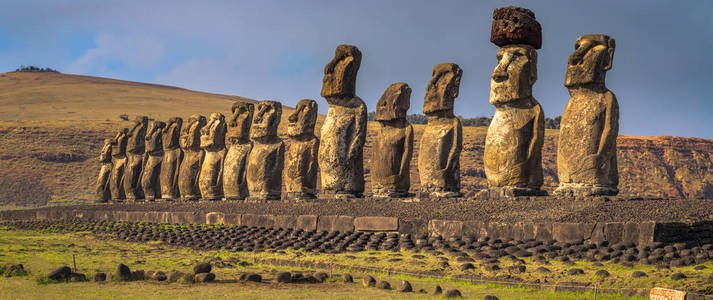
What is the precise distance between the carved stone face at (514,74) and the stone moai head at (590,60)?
82cm

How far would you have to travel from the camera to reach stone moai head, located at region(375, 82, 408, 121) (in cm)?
1805

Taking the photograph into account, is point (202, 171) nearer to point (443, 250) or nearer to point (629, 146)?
point (443, 250)

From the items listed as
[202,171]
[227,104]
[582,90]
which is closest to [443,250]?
[582,90]

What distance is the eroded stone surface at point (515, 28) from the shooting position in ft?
50.4

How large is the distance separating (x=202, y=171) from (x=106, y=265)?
12933 mm

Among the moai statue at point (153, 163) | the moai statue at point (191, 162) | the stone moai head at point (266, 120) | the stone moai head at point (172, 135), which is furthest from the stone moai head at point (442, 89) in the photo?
the moai statue at point (153, 163)

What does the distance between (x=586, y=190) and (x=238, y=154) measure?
12312 mm

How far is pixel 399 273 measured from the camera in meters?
10.6

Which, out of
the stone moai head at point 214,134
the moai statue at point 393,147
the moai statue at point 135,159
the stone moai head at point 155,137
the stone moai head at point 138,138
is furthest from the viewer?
the stone moai head at point 138,138

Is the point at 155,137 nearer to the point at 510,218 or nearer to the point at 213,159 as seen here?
the point at 213,159

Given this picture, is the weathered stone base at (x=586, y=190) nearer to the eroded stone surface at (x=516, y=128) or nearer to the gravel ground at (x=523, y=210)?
the eroded stone surface at (x=516, y=128)

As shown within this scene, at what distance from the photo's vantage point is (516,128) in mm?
15016

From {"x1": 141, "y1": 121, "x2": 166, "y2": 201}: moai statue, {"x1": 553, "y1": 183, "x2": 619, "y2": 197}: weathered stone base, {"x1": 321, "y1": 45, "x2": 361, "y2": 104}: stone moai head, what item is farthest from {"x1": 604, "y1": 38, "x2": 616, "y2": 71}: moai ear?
{"x1": 141, "y1": 121, "x2": 166, "y2": 201}: moai statue

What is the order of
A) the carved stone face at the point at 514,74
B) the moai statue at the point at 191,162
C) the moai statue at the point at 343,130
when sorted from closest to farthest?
1. the carved stone face at the point at 514,74
2. the moai statue at the point at 343,130
3. the moai statue at the point at 191,162
